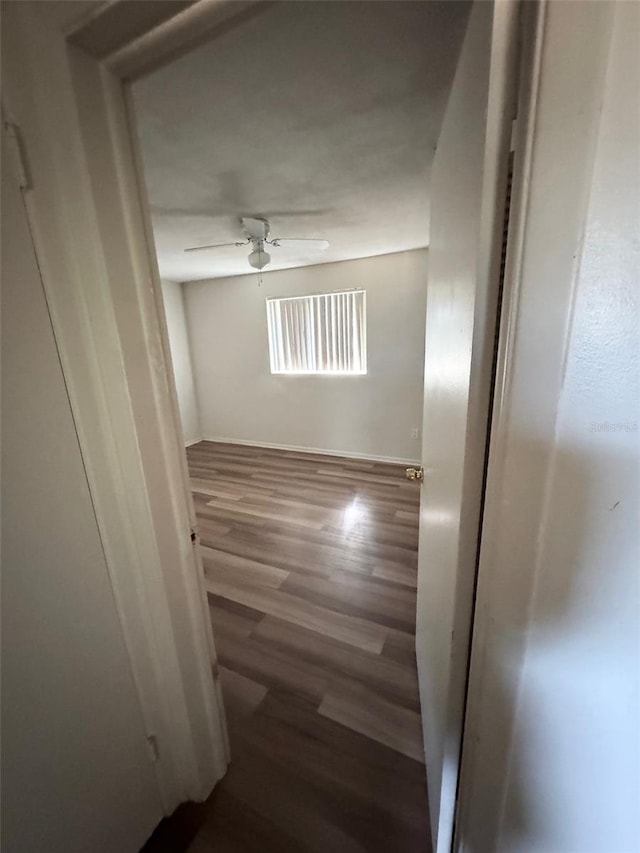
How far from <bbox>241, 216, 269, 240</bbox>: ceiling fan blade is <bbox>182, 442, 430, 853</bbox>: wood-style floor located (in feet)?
7.49

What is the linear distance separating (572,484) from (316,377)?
3.78m

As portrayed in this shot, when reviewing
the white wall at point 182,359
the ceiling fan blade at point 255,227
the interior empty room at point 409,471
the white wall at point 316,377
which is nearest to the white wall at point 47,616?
the interior empty room at point 409,471

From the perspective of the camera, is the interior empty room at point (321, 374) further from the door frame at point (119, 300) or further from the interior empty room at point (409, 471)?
the door frame at point (119, 300)

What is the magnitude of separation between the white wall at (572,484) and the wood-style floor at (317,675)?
73 centimetres

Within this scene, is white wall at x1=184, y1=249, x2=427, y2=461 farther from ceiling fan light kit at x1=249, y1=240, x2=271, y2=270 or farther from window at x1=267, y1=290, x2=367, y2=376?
ceiling fan light kit at x1=249, y1=240, x2=271, y2=270

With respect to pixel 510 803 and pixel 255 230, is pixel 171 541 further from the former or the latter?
pixel 255 230

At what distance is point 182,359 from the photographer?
4.80m

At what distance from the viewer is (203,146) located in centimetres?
143

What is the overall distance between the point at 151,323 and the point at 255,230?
195cm

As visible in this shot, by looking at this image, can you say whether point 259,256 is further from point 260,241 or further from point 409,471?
point 409,471

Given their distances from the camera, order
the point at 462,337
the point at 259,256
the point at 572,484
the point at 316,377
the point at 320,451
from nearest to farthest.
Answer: the point at 572,484, the point at 462,337, the point at 259,256, the point at 316,377, the point at 320,451

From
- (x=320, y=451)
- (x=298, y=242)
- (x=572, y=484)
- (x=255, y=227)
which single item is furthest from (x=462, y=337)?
(x=320, y=451)

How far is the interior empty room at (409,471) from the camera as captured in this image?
42cm

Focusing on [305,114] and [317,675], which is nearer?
[305,114]
